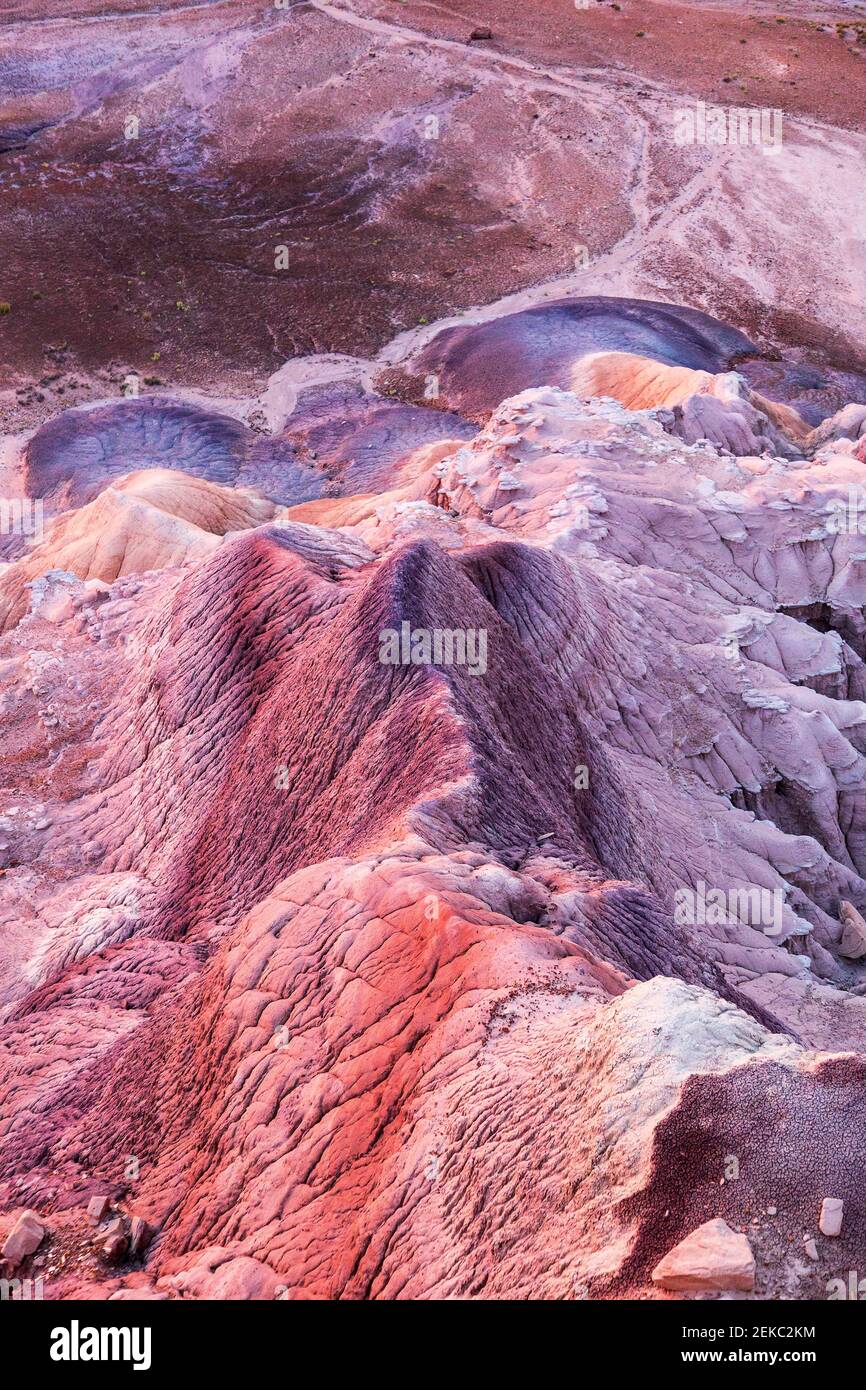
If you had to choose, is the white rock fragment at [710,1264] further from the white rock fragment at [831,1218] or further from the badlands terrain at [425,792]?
the white rock fragment at [831,1218]

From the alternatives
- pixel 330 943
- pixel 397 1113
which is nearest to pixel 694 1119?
pixel 397 1113

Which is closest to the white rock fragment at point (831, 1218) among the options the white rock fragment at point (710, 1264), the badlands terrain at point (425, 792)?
the badlands terrain at point (425, 792)

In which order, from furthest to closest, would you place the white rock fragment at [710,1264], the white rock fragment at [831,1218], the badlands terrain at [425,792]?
the badlands terrain at [425,792], the white rock fragment at [831,1218], the white rock fragment at [710,1264]

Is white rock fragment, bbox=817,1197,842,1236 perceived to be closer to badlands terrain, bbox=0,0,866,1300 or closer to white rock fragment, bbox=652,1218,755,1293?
badlands terrain, bbox=0,0,866,1300

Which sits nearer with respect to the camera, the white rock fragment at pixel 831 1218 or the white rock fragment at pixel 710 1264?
the white rock fragment at pixel 710 1264

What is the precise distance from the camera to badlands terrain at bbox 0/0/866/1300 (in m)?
7.10

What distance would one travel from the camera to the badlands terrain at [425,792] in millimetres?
7102

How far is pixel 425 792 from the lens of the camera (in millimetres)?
10836

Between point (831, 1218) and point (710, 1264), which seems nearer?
point (710, 1264)

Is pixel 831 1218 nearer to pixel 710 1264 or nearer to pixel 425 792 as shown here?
pixel 710 1264

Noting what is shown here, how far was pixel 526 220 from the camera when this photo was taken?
43062 mm

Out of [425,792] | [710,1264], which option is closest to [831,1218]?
[710,1264]
